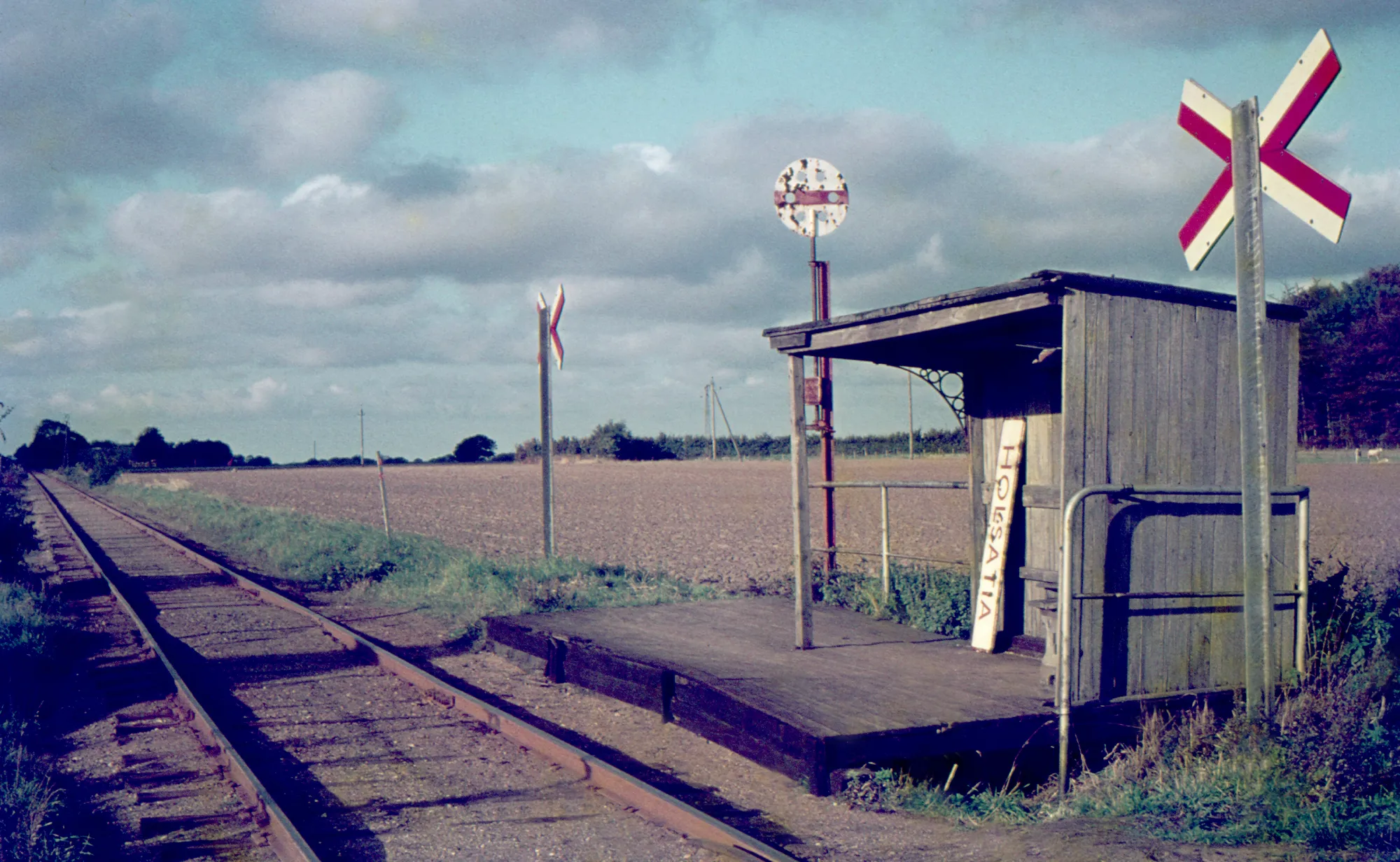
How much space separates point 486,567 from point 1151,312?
1006 cm

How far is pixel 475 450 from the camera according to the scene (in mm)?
121562

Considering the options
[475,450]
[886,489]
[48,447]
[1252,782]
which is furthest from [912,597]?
[48,447]

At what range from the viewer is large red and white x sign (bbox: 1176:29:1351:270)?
4441mm

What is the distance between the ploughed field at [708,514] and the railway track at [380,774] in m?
4.63

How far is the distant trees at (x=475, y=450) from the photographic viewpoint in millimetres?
121562

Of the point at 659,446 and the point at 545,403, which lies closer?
the point at 545,403

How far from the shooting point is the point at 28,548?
17.3 meters

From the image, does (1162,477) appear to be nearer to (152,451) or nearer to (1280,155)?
(1280,155)

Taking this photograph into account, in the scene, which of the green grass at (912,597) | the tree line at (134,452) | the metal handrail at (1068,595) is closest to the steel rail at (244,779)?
the metal handrail at (1068,595)

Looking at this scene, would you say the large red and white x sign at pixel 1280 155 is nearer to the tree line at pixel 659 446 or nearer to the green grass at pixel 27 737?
the green grass at pixel 27 737

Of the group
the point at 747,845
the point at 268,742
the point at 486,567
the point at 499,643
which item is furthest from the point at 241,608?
the point at 747,845

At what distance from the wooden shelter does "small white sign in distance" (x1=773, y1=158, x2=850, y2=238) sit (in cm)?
319

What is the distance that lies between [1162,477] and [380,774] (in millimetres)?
4825

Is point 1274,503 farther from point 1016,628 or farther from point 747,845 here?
point 747,845
